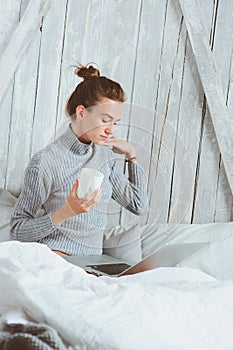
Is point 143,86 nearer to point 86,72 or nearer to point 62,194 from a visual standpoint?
point 86,72

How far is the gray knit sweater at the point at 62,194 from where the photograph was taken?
6.34 feet

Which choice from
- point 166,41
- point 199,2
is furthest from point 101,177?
point 199,2

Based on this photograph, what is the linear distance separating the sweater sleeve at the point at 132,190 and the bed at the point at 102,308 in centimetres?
79

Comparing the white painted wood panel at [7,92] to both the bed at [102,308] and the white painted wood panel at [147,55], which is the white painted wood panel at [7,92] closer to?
the white painted wood panel at [147,55]

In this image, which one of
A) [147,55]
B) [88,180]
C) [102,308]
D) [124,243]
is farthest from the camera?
[147,55]

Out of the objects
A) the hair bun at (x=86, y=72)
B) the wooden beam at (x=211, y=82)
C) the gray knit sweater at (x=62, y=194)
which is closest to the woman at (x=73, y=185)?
the gray knit sweater at (x=62, y=194)

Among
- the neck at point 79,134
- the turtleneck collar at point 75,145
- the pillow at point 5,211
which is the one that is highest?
the neck at point 79,134

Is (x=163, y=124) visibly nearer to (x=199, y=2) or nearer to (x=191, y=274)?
(x=199, y=2)

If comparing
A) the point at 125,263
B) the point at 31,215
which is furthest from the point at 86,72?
the point at 125,263

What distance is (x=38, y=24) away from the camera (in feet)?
7.45

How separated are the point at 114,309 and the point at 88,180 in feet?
3.24

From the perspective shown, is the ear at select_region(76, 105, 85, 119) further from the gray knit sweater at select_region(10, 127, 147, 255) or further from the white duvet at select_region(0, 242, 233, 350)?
the white duvet at select_region(0, 242, 233, 350)

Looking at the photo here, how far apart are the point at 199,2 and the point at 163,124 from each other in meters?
0.55

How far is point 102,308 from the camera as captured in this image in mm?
959
